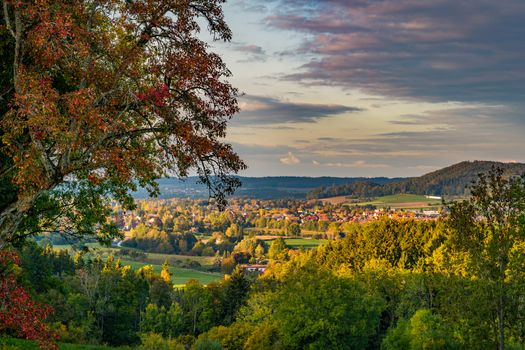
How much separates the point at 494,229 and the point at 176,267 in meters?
152

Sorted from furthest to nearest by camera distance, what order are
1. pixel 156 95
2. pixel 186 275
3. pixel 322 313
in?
pixel 186 275 < pixel 322 313 < pixel 156 95

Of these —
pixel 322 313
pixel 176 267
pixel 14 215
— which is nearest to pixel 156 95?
pixel 14 215

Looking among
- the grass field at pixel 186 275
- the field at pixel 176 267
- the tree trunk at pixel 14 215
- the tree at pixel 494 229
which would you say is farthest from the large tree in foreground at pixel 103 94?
the grass field at pixel 186 275

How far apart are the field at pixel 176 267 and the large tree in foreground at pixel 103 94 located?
378ft

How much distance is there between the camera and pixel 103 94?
12.6 metres

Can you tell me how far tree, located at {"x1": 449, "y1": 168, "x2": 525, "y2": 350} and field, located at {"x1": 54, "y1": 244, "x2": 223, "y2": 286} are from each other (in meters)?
112

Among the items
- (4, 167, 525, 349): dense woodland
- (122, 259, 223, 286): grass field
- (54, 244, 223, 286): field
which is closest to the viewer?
(4, 167, 525, 349): dense woodland

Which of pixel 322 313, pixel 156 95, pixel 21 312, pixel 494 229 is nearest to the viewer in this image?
pixel 21 312

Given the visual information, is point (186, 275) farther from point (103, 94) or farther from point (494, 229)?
point (103, 94)

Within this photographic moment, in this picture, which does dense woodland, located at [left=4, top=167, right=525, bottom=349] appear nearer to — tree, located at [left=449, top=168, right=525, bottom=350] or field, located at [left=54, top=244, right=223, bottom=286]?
tree, located at [left=449, top=168, right=525, bottom=350]

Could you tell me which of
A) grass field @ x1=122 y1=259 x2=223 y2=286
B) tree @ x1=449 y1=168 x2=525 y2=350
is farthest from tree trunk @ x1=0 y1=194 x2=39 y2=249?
grass field @ x1=122 y1=259 x2=223 y2=286

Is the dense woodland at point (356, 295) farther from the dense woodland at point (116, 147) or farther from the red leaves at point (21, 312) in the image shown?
the red leaves at point (21, 312)

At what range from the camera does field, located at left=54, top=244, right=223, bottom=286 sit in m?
143

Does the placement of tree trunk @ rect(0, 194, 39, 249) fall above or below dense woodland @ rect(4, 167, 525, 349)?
above
